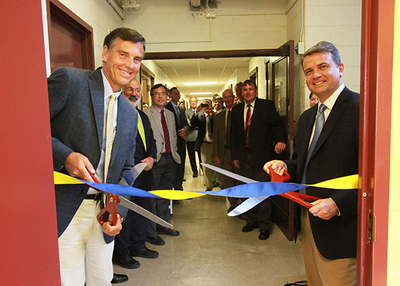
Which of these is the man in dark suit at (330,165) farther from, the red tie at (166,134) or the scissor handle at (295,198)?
the red tie at (166,134)

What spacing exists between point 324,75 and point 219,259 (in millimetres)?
2056

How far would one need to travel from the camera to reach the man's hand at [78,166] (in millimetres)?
1238

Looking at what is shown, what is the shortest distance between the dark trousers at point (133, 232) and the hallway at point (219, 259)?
0.43 feet

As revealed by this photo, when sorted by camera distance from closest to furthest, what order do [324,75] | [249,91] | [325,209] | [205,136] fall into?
[325,209]
[324,75]
[249,91]
[205,136]

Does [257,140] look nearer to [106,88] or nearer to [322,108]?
[322,108]

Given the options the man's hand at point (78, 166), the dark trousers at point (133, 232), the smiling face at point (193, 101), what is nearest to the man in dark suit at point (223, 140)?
the dark trousers at point (133, 232)

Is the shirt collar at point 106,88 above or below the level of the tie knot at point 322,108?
above

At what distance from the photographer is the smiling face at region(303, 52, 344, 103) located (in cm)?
157

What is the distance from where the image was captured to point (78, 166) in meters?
1.24

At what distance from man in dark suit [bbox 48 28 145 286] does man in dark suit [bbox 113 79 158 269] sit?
46.1 inches

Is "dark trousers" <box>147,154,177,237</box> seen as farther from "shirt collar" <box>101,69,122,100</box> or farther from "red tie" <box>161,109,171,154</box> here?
"shirt collar" <box>101,69,122,100</box>

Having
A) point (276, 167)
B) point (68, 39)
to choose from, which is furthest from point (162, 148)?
point (276, 167)

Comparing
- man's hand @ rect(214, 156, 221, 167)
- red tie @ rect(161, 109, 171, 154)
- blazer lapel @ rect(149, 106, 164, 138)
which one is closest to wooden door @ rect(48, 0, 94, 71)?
blazer lapel @ rect(149, 106, 164, 138)

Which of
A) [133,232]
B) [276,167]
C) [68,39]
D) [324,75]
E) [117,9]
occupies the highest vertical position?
[117,9]
